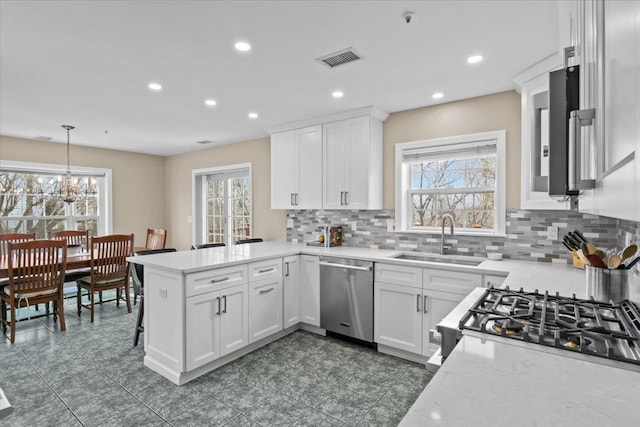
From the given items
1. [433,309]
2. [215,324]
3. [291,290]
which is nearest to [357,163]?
[291,290]

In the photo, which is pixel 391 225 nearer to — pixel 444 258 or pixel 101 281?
pixel 444 258

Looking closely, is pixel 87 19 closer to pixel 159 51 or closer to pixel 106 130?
pixel 159 51

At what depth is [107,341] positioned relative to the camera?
332 centimetres

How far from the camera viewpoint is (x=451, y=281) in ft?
8.82

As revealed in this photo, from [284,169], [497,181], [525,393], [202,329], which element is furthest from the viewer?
[284,169]

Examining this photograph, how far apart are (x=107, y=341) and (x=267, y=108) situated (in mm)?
2917

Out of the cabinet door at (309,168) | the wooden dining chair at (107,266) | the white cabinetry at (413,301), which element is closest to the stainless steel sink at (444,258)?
the white cabinetry at (413,301)

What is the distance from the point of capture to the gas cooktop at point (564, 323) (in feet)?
3.22

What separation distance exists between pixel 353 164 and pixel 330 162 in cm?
31

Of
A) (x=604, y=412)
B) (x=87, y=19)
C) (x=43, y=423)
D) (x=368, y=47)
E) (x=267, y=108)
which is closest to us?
(x=604, y=412)

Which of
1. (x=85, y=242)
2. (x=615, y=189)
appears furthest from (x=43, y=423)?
(x=85, y=242)

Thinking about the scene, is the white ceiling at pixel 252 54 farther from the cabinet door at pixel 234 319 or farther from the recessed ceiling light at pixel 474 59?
the cabinet door at pixel 234 319

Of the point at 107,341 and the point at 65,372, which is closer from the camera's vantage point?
the point at 65,372

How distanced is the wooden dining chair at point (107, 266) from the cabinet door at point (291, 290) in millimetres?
2012
